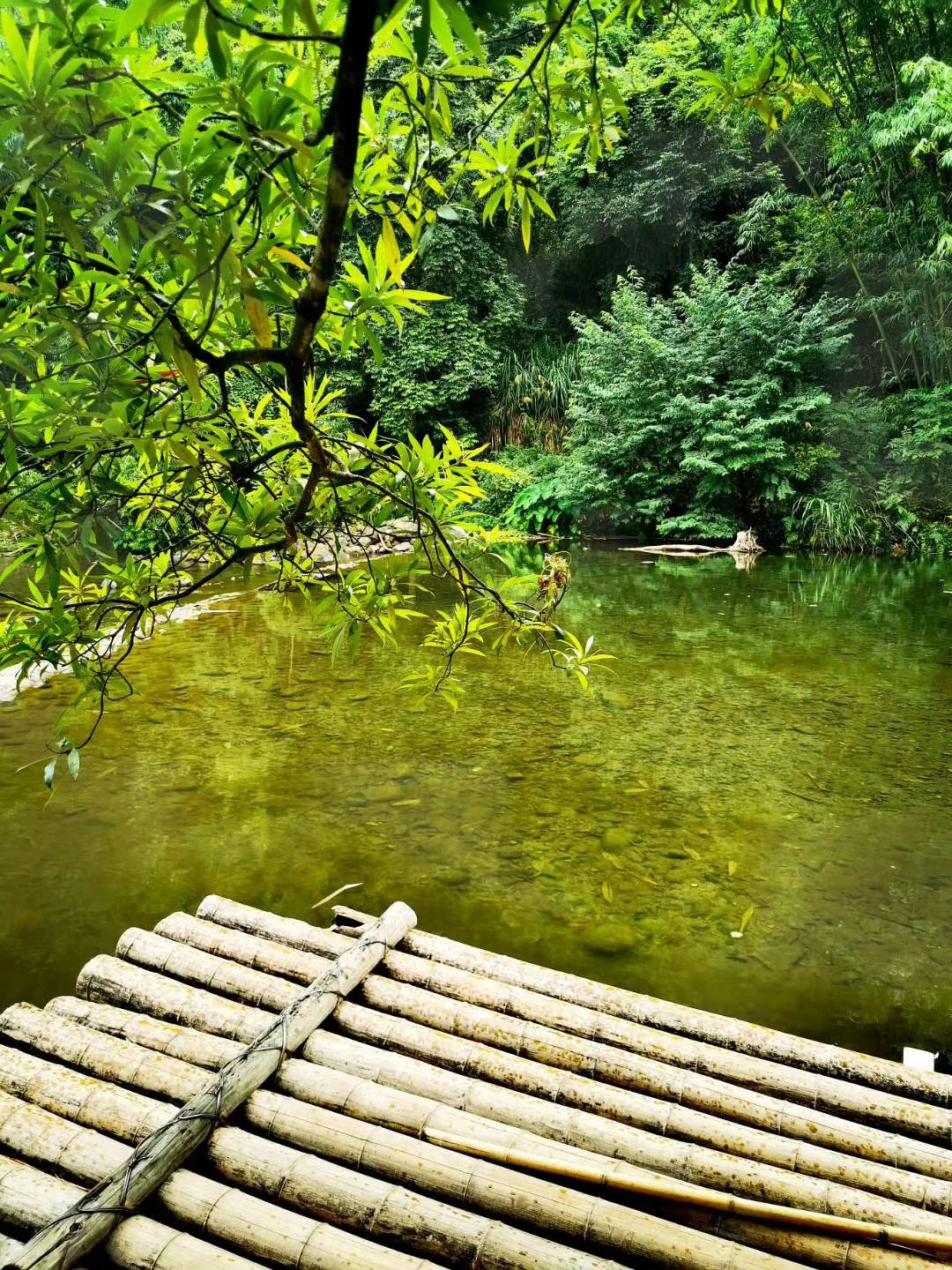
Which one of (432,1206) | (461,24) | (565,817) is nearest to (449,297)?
(461,24)

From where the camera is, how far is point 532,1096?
5.95ft

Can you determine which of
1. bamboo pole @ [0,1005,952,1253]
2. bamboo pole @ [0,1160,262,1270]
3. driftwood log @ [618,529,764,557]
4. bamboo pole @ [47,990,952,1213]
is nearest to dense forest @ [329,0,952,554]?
driftwood log @ [618,529,764,557]

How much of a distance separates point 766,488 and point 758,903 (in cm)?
1023

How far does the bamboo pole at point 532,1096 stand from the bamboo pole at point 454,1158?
7 cm

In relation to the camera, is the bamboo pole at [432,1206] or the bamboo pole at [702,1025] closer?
the bamboo pole at [432,1206]

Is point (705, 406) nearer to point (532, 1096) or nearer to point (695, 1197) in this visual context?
point (532, 1096)

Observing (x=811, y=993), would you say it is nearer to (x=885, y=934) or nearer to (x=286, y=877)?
(x=885, y=934)

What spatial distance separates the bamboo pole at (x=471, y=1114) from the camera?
157cm

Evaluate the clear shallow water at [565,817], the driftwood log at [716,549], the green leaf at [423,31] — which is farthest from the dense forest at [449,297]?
the clear shallow water at [565,817]

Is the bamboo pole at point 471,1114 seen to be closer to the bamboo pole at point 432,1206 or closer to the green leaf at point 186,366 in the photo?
the bamboo pole at point 432,1206

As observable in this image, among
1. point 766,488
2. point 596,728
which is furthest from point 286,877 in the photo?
point 766,488

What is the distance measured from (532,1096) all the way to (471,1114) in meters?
0.17

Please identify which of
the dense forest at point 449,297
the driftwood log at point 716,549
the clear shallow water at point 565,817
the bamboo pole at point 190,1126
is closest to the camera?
the dense forest at point 449,297

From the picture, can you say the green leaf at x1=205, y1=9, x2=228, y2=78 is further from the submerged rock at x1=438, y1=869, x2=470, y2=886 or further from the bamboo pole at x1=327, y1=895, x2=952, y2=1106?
the submerged rock at x1=438, y1=869, x2=470, y2=886
